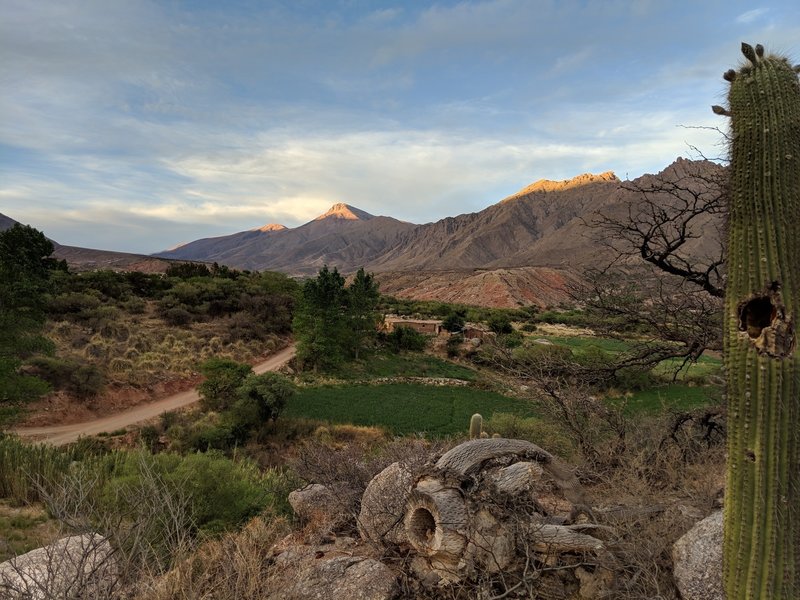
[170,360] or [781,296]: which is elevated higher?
[781,296]

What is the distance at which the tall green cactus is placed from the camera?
346cm

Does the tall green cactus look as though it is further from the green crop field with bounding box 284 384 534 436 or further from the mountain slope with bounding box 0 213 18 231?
the mountain slope with bounding box 0 213 18 231

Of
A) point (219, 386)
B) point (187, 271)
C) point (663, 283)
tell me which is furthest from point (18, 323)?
point (187, 271)

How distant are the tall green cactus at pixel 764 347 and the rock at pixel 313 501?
17.1 feet

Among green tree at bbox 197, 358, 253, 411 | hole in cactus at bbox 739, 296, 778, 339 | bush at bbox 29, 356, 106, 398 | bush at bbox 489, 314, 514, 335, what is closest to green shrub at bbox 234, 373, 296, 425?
green tree at bbox 197, 358, 253, 411

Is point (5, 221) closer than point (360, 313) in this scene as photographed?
No

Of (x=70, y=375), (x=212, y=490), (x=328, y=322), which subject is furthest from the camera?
(x=328, y=322)

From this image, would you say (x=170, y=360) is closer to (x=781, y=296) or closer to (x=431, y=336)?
(x=431, y=336)

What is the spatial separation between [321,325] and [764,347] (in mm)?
29414

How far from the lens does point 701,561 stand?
13.7ft

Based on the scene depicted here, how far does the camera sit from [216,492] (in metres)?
9.88

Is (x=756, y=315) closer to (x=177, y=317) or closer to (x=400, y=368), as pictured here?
(x=400, y=368)

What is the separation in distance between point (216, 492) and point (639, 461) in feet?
28.1

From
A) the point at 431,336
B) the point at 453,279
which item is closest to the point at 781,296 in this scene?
the point at 431,336
